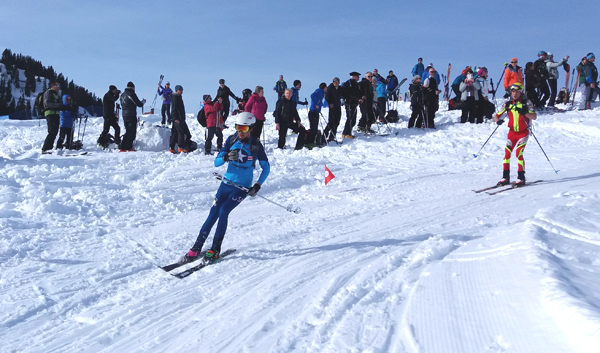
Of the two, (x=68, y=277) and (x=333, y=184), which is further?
(x=333, y=184)

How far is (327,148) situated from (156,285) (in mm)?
9309

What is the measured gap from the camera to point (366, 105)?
→ 15453mm

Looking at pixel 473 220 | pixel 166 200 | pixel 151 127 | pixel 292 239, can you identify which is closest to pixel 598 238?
pixel 473 220

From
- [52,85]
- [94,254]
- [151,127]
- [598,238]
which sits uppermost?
[52,85]

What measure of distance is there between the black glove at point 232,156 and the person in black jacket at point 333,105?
27.5 feet

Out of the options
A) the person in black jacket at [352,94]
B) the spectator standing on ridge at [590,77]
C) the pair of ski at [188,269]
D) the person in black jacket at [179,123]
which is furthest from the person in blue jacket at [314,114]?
the spectator standing on ridge at [590,77]

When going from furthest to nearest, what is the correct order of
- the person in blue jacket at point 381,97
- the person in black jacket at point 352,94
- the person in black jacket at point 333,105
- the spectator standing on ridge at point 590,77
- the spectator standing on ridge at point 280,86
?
1. the spectator standing on ridge at point 280,86
2. the spectator standing on ridge at point 590,77
3. the person in blue jacket at point 381,97
4. the person in black jacket at point 352,94
5. the person in black jacket at point 333,105

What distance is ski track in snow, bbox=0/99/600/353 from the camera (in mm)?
3684

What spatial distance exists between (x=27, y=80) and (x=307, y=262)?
81279mm

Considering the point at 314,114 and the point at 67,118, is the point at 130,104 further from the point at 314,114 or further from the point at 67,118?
the point at 314,114

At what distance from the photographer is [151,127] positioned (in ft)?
49.2

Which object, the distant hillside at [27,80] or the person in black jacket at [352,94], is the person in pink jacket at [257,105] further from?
the distant hillside at [27,80]

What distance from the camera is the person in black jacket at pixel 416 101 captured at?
15578mm

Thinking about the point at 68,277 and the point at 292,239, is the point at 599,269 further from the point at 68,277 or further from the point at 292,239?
the point at 68,277
